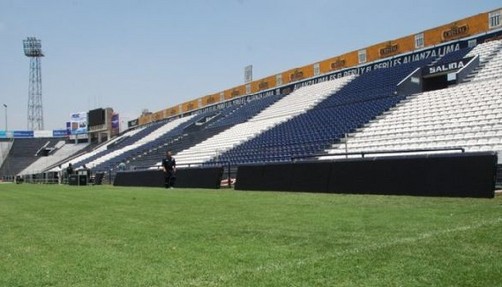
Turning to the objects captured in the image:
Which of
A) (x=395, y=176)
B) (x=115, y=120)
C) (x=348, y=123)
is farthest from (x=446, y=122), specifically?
(x=115, y=120)

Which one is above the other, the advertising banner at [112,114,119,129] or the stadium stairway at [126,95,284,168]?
the advertising banner at [112,114,119,129]

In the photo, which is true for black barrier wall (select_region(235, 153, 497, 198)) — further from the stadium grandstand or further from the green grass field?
the green grass field

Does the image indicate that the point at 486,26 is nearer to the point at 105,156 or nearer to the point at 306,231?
the point at 306,231

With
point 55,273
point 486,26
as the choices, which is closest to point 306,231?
point 55,273

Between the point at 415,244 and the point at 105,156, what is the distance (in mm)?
54381

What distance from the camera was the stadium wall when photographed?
114ft

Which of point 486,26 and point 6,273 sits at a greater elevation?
point 486,26

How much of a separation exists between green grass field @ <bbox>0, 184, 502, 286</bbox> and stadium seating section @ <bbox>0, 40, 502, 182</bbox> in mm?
8803

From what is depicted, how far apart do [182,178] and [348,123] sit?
10093 millimetres

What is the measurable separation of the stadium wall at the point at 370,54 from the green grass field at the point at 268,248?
1141 inches

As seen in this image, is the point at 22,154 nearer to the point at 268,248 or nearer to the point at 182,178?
the point at 182,178

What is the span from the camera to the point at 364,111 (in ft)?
99.5

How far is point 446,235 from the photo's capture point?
19.3ft

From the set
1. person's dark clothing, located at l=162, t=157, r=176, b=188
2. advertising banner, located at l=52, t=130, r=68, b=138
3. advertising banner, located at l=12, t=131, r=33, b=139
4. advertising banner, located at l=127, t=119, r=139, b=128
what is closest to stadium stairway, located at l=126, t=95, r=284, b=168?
person's dark clothing, located at l=162, t=157, r=176, b=188
